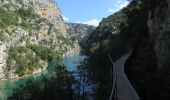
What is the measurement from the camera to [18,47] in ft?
547

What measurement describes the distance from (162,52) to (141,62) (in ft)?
12.7

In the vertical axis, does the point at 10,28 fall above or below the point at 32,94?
above

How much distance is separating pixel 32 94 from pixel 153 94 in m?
26.6

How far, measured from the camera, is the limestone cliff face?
2902 centimetres

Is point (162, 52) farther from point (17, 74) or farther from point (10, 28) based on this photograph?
point (10, 28)

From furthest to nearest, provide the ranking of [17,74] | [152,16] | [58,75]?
[17,74]
[58,75]
[152,16]

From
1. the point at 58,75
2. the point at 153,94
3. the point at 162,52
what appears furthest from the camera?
the point at 58,75

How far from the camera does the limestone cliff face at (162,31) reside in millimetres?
29016

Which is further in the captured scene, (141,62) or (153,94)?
(141,62)

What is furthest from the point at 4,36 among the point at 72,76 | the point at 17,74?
the point at 72,76

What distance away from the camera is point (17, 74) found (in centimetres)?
14512

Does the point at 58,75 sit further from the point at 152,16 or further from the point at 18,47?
the point at 18,47

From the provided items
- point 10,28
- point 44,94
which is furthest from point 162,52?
point 10,28

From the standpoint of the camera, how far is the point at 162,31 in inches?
1267
